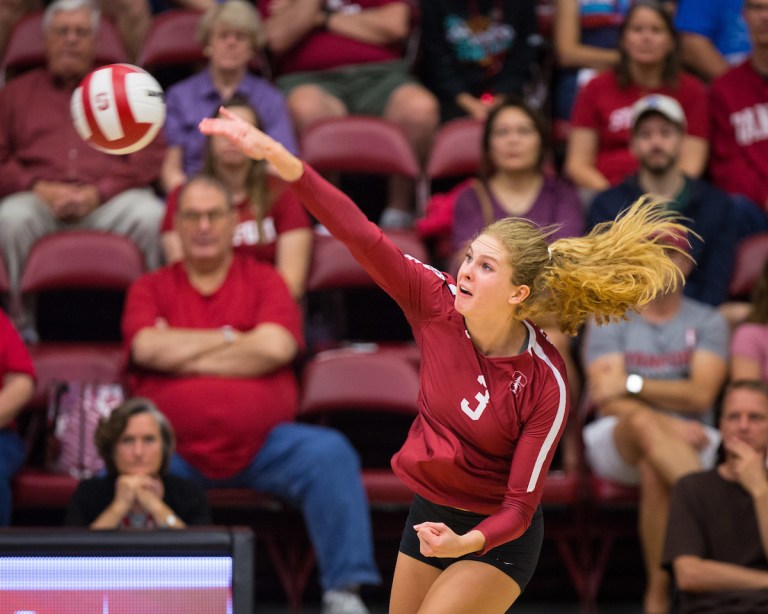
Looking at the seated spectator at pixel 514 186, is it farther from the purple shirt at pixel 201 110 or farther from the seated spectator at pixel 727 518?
the seated spectator at pixel 727 518

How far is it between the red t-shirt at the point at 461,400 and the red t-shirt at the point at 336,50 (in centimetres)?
369

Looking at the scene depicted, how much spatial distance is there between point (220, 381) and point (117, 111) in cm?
161

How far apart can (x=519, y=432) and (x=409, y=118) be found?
144 inches

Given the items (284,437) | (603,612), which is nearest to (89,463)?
(284,437)

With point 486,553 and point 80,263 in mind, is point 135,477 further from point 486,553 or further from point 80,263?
point 486,553

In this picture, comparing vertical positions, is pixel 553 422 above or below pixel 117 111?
below

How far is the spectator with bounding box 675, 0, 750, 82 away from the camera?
761 cm

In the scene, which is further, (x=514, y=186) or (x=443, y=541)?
(x=514, y=186)

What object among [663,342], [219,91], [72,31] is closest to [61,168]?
[72,31]

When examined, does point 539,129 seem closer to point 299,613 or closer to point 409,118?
point 409,118

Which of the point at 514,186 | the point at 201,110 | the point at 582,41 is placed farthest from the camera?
the point at 582,41

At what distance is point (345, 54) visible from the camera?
23.9ft

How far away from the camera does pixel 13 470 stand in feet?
18.4

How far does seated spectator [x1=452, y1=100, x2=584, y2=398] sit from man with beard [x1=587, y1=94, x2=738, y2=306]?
7.7 inches
